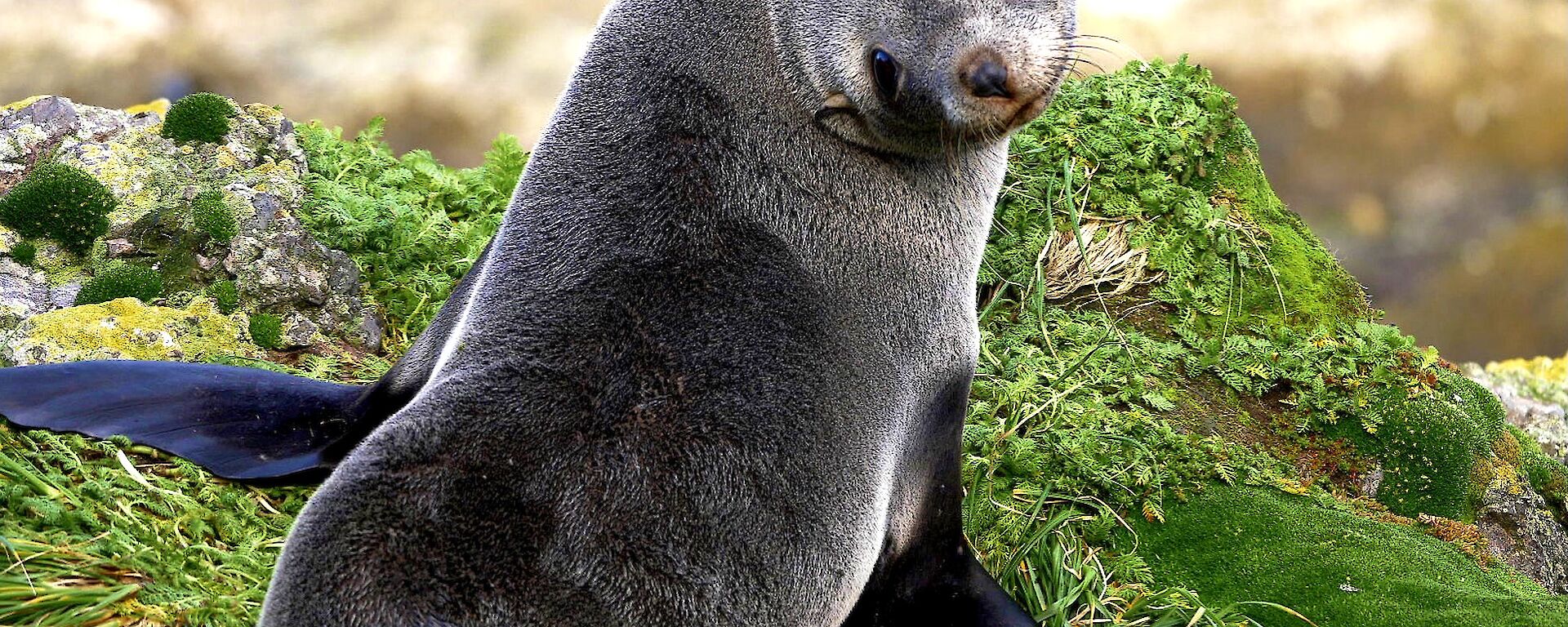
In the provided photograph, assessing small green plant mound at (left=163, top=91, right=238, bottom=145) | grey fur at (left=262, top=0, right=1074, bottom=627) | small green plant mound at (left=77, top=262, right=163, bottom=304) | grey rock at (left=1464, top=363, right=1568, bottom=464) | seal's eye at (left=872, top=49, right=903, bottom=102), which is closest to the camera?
grey fur at (left=262, top=0, right=1074, bottom=627)

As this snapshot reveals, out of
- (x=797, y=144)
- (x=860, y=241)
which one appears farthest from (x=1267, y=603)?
(x=797, y=144)

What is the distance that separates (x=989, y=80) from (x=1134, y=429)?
3301 mm

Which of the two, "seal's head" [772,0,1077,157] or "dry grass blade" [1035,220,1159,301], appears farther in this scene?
"dry grass blade" [1035,220,1159,301]

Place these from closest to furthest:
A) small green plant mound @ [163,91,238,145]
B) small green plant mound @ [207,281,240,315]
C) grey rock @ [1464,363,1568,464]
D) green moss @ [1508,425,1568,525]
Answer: small green plant mound @ [207,281,240,315]
green moss @ [1508,425,1568,525]
small green plant mound @ [163,91,238,145]
grey rock @ [1464,363,1568,464]

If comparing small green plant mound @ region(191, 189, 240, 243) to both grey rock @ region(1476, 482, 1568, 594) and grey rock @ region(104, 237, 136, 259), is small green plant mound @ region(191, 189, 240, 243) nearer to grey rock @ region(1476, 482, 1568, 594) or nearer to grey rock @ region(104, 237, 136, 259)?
grey rock @ region(104, 237, 136, 259)

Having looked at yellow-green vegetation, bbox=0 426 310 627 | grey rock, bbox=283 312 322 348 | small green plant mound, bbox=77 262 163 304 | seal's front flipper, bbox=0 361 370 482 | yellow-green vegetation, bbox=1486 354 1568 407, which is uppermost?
small green plant mound, bbox=77 262 163 304

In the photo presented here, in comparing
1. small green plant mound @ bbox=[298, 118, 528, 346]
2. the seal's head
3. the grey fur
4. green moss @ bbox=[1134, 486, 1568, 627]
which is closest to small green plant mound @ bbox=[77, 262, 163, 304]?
small green plant mound @ bbox=[298, 118, 528, 346]

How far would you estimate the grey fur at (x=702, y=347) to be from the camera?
3930mm

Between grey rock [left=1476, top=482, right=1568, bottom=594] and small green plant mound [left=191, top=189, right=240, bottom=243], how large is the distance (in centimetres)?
697

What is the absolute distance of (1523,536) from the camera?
7.05 meters

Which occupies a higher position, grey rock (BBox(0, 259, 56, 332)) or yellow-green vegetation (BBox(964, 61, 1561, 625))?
grey rock (BBox(0, 259, 56, 332))

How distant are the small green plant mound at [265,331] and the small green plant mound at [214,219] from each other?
1.81ft

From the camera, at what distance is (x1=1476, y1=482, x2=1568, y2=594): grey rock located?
6965 mm

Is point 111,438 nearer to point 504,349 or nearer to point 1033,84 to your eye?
point 504,349
